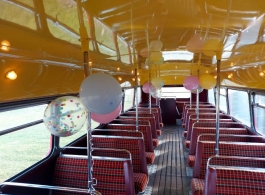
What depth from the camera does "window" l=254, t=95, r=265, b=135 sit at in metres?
4.93

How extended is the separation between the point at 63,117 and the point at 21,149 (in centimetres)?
140

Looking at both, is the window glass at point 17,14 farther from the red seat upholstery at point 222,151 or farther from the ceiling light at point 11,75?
the red seat upholstery at point 222,151

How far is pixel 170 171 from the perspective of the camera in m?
5.30

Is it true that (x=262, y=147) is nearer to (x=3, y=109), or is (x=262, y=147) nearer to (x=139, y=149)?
(x=139, y=149)

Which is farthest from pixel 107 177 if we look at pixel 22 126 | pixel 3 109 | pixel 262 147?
pixel 262 147

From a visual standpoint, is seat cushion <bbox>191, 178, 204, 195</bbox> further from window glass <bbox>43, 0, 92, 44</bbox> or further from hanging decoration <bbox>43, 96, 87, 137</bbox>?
window glass <bbox>43, 0, 92, 44</bbox>

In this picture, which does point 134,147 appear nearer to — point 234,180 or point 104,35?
point 234,180

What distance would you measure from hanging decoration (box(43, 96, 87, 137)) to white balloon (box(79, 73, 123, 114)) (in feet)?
0.73

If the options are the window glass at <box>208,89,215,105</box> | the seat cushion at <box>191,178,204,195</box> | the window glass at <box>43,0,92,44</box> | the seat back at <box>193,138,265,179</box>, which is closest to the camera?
the window glass at <box>43,0,92,44</box>

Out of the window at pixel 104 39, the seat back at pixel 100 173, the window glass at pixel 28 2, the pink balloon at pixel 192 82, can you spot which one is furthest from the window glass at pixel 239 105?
the window glass at pixel 28 2

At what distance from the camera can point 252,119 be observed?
17.9 ft

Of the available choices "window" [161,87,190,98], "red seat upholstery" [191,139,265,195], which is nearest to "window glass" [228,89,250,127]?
"red seat upholstery" [191,139,265,195]

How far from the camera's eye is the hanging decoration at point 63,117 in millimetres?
1981

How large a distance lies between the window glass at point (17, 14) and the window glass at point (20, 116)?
3.67 ft
